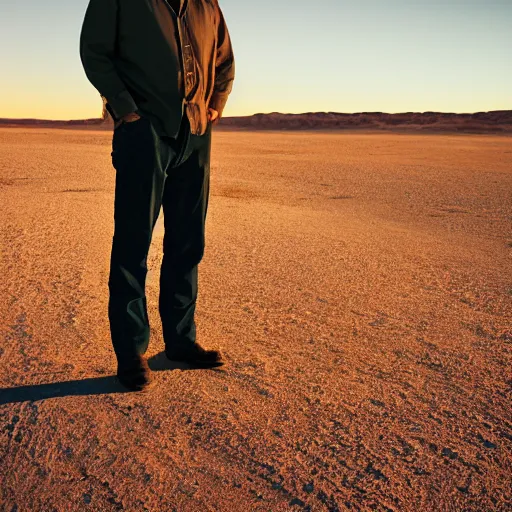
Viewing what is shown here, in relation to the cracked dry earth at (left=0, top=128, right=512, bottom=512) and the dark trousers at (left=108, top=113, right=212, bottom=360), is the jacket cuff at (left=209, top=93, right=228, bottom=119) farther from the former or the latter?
the cracked dry earth at (left=0, top=128, right=512, bottom=512)

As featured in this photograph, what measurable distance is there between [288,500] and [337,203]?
250 inches

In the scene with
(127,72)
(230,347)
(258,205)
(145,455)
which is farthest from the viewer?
(258,205)

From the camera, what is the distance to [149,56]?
2.36 m

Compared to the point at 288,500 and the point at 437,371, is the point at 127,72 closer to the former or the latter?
the point at 288,500

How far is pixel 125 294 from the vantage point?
8.40 ft

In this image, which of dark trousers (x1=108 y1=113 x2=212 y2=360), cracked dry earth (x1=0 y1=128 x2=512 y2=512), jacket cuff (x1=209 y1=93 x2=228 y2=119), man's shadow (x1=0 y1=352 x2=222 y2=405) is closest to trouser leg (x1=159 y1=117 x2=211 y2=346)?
dark trousers (x1=108 y1=113 x2=212 y2=360)

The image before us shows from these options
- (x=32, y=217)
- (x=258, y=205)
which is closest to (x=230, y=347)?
(x=32, y=217)

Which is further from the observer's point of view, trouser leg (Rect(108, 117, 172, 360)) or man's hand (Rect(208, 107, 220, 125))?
man's hand (Rect(208, 107, 220, 125))

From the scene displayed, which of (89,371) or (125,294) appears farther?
(89,371)

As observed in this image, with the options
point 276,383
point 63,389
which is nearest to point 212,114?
point 276,383

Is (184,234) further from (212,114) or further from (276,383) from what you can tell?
(276,383)

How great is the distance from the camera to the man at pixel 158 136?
91.7 inches

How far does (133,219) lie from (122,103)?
43 centimetres

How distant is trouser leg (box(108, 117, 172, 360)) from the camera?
2.42m
